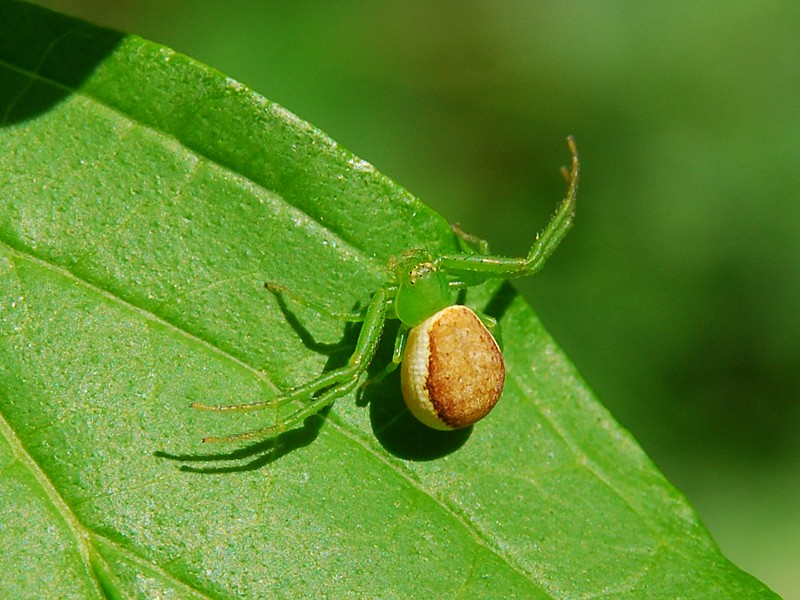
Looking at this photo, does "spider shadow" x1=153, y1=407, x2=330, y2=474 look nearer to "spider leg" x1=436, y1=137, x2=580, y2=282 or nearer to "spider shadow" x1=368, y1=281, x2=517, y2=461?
"spider shadow" x1=368, y1=281, x2=517, y2=461

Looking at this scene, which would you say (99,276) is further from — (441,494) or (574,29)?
(574,29)

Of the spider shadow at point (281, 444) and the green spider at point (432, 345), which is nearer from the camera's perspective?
the spider shadow at point (281, 444)

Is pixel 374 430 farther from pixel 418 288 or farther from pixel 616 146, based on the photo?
pixel 616 146

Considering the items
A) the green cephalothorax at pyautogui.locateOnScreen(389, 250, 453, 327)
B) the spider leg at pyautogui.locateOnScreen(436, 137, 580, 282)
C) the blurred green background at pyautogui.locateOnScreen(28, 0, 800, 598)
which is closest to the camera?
the green cephalothorax at pyautogui.locateOnScreen(389, 250, 453, 327)

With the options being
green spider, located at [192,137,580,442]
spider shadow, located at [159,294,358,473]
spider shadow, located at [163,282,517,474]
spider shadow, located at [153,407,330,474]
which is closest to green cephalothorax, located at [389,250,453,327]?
green spider, located at [192,137,580,442]

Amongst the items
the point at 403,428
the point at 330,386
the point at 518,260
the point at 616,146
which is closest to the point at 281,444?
the point at 330,386

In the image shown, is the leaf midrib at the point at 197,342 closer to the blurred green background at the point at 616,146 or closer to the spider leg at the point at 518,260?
the spider leg at the point at 518,260

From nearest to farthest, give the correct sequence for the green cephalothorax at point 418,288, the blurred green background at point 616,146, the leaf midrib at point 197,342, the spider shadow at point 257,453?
1. the leaf midrib at point 197,342
2. the spider shadow at point 257,453
3. the green cephalothorax at point 418,288
4. the blurred green background at point 616,146

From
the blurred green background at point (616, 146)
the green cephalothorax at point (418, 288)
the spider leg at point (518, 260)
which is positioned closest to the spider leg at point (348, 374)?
the green cephalothorax at point (418, 288)
